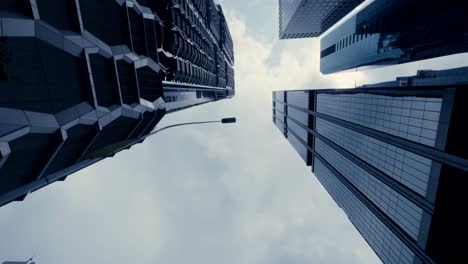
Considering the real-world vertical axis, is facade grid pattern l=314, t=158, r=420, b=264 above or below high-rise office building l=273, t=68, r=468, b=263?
below

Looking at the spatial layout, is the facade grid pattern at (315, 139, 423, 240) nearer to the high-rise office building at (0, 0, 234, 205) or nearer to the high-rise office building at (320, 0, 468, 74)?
the high-rise office building at (0, 0, 234, 205)

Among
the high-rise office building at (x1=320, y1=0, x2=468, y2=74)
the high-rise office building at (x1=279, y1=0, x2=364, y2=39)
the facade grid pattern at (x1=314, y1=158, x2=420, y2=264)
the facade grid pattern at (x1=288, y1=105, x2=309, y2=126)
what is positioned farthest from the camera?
the high-rise office building at (x1=279, y1=0, x2=364, y2=39)

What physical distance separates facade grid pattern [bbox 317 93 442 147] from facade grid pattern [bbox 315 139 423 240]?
1035 cm

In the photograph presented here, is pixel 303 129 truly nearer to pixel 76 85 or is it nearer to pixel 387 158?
pixel 387 158

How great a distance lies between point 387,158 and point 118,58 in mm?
43789

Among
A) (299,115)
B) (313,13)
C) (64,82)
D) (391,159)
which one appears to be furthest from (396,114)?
(313,13)

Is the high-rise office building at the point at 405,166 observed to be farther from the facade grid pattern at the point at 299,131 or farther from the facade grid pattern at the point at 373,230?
the facade grid pattern at the point at 299,131

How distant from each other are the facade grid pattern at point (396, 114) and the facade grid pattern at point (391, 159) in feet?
9.24

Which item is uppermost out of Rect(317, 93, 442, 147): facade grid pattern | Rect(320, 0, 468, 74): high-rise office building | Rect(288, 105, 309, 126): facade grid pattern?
Rect(320, 0, 468, 74): high-rise office building

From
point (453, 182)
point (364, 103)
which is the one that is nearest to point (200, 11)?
point (364, 103)

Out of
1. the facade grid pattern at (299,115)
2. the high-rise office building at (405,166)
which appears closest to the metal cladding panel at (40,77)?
the high-rise office building at (405,166)

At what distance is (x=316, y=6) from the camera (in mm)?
117688

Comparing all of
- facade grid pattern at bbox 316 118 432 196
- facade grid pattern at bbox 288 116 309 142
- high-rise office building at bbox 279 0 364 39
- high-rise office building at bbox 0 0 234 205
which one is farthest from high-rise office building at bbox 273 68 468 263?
high-rise office building at bbox 279 0 364 39

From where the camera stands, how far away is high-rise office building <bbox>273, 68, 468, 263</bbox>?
27297mm
